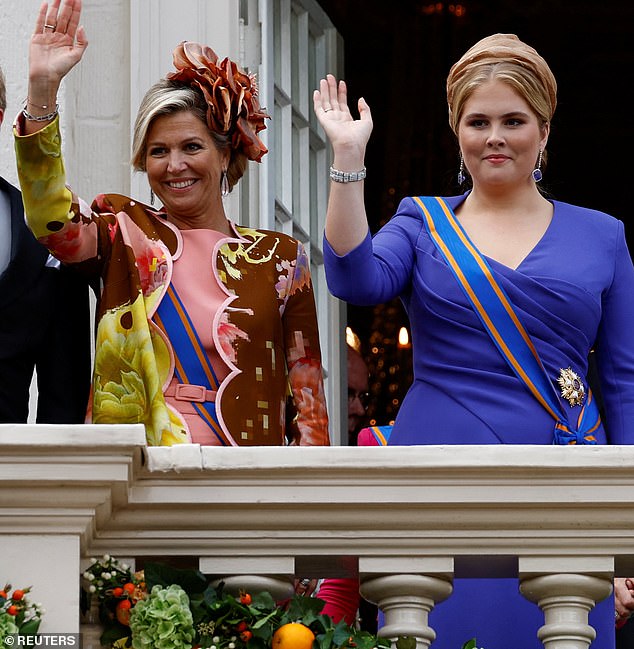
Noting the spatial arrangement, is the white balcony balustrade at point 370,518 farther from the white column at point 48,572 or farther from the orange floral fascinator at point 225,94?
the orange floral fascinator at point 225,94

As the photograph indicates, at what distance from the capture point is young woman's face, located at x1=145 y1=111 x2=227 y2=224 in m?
3.94

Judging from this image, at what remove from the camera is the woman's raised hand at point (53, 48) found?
344cm

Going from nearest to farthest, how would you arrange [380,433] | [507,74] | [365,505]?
[365,505]
[507,74]
[380,433]

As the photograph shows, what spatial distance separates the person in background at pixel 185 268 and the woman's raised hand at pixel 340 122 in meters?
0.45

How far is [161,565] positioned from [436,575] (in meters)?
0.44

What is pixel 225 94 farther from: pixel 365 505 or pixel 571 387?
pixel 365 505

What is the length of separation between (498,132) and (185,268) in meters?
0.69

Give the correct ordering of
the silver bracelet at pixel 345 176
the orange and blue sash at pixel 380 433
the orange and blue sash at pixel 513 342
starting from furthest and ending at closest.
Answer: the orange and blue sash at pixel 380 433, the orange and blue sash at pixel 513 342, the silver bracelet at pixel 345 176

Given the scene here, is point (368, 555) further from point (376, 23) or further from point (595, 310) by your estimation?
point (376, 23)

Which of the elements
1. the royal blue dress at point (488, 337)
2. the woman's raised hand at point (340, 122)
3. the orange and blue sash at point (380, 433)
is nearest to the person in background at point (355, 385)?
the orange and blue sash at point (380, 433)

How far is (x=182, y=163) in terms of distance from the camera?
3936mm

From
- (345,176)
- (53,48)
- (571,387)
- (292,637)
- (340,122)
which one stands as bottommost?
(292,637)

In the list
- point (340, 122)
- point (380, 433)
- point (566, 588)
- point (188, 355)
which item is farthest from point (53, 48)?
point (380, 433)

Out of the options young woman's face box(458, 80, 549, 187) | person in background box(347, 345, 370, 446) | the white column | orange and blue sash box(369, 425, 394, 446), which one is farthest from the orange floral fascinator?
person in background box(347, 345, 370, 446)
